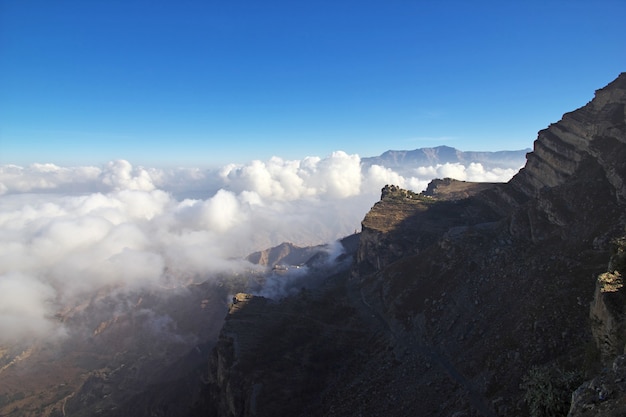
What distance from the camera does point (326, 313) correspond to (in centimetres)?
9769

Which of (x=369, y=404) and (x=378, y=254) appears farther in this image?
(x=378, y=254)

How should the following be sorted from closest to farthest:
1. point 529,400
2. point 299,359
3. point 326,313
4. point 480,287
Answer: point 529,400 → point 480,287 → point 299,359 → point 326,313

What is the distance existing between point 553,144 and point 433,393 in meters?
75.3

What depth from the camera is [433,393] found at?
5603 cm

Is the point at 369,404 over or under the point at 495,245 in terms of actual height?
under

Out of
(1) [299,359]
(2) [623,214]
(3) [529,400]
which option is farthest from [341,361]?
(2) [623,214]

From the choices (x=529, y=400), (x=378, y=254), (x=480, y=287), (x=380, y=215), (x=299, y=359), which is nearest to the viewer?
(x=529, y=400)

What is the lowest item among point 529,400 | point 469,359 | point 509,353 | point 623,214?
point 469,359

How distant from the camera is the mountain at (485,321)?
1599 inches

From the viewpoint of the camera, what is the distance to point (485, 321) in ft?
212

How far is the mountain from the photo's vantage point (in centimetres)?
4062

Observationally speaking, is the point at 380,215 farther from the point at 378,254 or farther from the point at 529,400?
the point at 529,400

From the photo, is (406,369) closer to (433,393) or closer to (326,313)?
(433,393)

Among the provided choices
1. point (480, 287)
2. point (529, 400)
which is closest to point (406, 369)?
point (480, 287)
